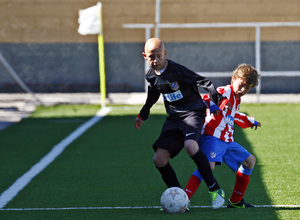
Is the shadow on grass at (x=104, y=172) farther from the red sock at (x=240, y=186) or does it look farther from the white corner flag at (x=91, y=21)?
the white corner flag at (x=91, y=21)

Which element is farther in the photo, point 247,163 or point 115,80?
point 115,80

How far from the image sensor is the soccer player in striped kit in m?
5.36

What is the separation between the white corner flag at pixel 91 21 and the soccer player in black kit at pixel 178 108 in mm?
8419

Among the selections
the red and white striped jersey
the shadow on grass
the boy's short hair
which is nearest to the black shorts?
the red and white striped jersey

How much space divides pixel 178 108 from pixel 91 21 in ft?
28.3

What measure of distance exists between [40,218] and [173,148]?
4.12 ft

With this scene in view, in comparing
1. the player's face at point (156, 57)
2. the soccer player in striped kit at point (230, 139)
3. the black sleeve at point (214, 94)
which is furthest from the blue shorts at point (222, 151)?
the player's face at point (156, 57)

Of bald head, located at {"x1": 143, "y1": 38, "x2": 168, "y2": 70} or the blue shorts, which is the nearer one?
bald head, located at {"x1": 143, "y1": 38, "x2": 168, "y2": 70}

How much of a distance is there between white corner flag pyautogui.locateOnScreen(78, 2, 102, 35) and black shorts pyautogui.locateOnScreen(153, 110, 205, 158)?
8.56 m

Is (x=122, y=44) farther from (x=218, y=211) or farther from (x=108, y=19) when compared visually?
(x=218, y=211)

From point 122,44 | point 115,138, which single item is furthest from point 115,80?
point 115,138

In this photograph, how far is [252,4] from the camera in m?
17.5

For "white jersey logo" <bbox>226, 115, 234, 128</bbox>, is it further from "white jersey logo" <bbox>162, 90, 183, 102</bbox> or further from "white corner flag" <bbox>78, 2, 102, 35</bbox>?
"white corner flag" <bbox>78, 2, 102, 35</bbox>

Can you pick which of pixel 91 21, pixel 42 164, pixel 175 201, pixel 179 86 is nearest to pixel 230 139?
pixel 179 86
